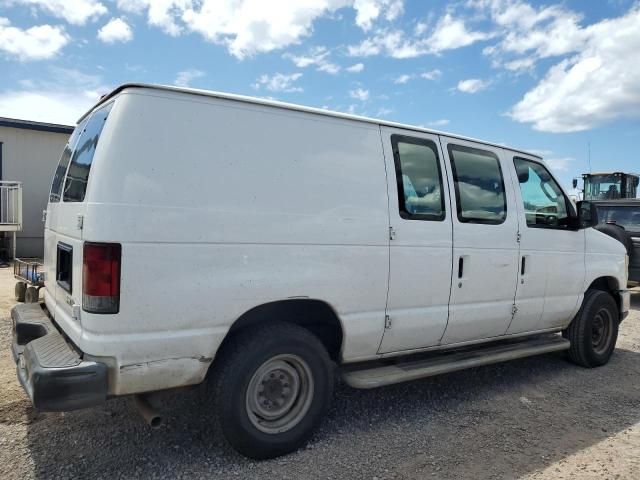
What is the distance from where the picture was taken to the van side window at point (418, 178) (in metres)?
3.91

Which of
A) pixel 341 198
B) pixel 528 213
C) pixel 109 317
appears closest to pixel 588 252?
pixel 528 213

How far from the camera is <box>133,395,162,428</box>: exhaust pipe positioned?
9.85 ft

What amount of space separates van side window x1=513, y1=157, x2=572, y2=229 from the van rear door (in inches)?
146

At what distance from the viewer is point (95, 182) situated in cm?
283

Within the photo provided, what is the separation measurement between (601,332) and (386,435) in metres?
3.39

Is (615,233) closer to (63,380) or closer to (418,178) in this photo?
(418,178)

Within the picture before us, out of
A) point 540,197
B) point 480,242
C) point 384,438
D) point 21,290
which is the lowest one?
point 384,438

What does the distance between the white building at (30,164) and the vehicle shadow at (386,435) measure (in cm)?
1118

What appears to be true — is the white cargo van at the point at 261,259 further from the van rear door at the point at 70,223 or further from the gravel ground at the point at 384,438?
the gravel ground at the point at 384,438

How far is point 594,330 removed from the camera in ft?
19.0

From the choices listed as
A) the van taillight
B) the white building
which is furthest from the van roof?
the white building

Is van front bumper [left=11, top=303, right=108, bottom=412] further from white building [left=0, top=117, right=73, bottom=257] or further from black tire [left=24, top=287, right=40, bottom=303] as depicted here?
white building [left=0, top=117, right=73, bottom=257]

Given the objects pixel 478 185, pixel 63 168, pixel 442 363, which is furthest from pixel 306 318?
pixel 63 168

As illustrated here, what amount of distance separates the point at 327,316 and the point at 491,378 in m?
2.49
